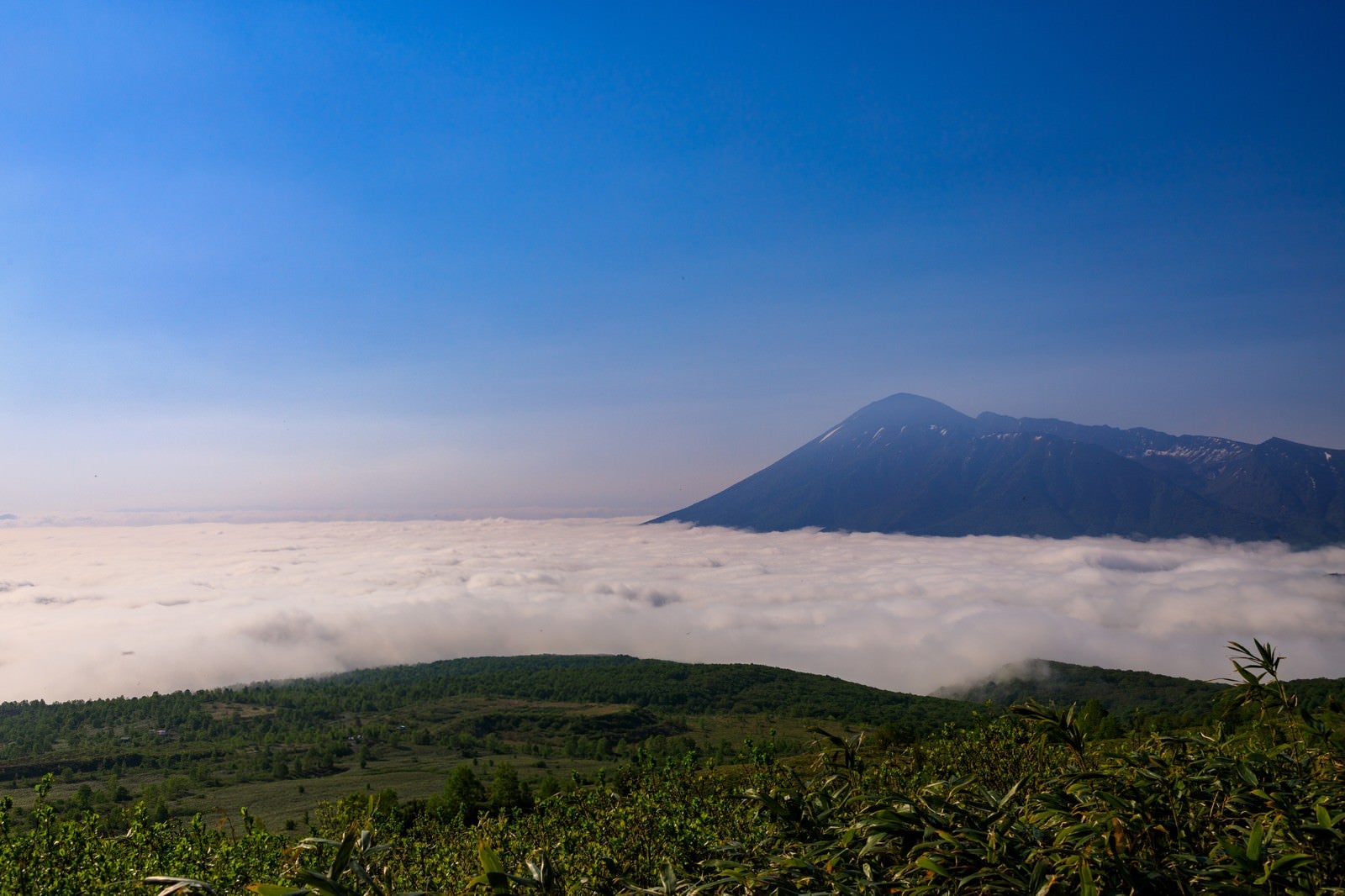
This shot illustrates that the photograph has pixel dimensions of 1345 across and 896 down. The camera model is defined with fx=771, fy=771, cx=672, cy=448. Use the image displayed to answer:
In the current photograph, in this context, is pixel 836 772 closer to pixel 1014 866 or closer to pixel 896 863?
pixel 896 863

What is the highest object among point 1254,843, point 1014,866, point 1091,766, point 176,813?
point 1254,843

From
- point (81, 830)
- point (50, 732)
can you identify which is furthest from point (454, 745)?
point (81, 830)

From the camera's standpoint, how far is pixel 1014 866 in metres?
5.02

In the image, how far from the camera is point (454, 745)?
613ft

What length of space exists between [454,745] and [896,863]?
20117 cm

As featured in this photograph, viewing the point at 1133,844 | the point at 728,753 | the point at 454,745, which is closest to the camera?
the point at 1133,844

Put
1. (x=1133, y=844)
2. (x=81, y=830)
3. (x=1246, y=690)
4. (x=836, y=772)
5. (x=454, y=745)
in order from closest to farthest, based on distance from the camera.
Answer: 1. (x=1133, y=844)
2. (x=1246, y=690)
3. (x=836, y=772)
4. (x=81, y=830)
5. (x=454, y=745)

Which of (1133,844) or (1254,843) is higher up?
(1254,843)

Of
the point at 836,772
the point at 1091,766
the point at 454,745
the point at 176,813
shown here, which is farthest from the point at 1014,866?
the point at 454,745

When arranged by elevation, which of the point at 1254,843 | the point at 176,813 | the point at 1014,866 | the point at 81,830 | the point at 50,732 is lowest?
the point at 50,732

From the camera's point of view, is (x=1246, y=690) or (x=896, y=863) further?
(x=1246, y=690)

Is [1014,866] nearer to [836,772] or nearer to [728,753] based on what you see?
[836,772]

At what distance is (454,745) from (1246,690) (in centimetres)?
20097

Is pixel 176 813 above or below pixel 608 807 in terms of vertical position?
below
